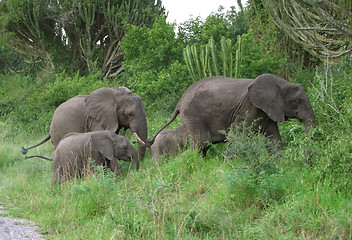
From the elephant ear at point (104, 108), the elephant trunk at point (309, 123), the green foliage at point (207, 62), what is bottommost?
the elephant trunk at point (309, 123)

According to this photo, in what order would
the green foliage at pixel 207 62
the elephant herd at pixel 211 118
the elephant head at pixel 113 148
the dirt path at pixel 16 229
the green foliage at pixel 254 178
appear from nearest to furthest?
the dirt path at pixel 16 229
the green foliage at pixel 254 178
the elephant herd at pixel 211 118
the elephant head at pixel 113 148
the green foliage at pixel 207 62

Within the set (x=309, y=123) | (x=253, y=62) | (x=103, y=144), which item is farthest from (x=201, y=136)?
(x=253, y=62)

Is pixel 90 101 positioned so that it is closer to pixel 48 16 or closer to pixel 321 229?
pixel 321 229

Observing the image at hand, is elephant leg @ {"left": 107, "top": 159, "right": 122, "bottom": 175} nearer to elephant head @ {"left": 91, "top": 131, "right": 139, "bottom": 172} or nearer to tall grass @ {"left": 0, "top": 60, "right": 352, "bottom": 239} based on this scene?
elephant head @ {"left": 91, "top": 131, "right": 139, "bottom": 172}

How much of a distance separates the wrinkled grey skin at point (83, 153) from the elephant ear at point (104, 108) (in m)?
1.40

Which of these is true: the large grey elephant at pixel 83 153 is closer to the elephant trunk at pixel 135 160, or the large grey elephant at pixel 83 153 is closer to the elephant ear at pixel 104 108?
the elephant trunk at pixel 135 160

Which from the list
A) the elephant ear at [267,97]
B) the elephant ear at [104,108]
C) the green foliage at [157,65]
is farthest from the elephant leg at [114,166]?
the green foliage at [157,65]

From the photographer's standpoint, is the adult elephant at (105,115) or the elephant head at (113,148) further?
the adult elephant at (105,115)

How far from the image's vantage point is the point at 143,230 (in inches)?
211

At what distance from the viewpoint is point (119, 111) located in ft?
34.2

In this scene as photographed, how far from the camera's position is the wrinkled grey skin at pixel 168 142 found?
955 cm

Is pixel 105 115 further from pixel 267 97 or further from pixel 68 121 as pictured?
pixel 267 97

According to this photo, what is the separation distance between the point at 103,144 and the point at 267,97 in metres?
2.93

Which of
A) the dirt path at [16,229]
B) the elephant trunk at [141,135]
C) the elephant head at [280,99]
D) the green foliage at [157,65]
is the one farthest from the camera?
the green foliage at [157,65]
